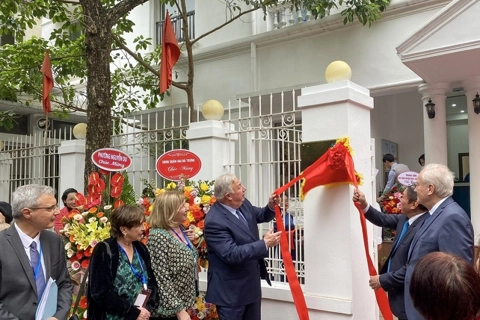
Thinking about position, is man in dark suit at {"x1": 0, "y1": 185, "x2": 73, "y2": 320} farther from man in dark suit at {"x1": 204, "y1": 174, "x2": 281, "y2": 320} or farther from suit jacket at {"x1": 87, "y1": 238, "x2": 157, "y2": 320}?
man in dark suit at {"x1": 204, "y1": 174, "x2": 281, "y2": 320}

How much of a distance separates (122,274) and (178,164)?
2097 mm

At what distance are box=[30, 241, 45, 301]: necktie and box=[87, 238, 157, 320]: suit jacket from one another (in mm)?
377

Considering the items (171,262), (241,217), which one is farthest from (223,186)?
(171,262)

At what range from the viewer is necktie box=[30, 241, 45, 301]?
302 centimetres

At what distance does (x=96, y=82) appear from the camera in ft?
18.9

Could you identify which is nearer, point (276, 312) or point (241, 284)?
point (241, 284)

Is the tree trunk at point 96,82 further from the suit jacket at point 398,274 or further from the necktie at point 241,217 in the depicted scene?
the suit jacket at point 398,274

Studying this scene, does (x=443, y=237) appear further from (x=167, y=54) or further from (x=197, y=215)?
(x=167, y=54)

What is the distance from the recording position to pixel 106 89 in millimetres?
5820

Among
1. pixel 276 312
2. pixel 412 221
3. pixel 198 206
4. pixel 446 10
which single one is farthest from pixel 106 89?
pixel 446 10

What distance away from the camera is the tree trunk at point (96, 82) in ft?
18.8

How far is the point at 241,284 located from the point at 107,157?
2.02m

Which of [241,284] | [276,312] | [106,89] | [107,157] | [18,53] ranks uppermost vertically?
[18,53]

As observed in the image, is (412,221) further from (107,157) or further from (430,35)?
(430,35)
